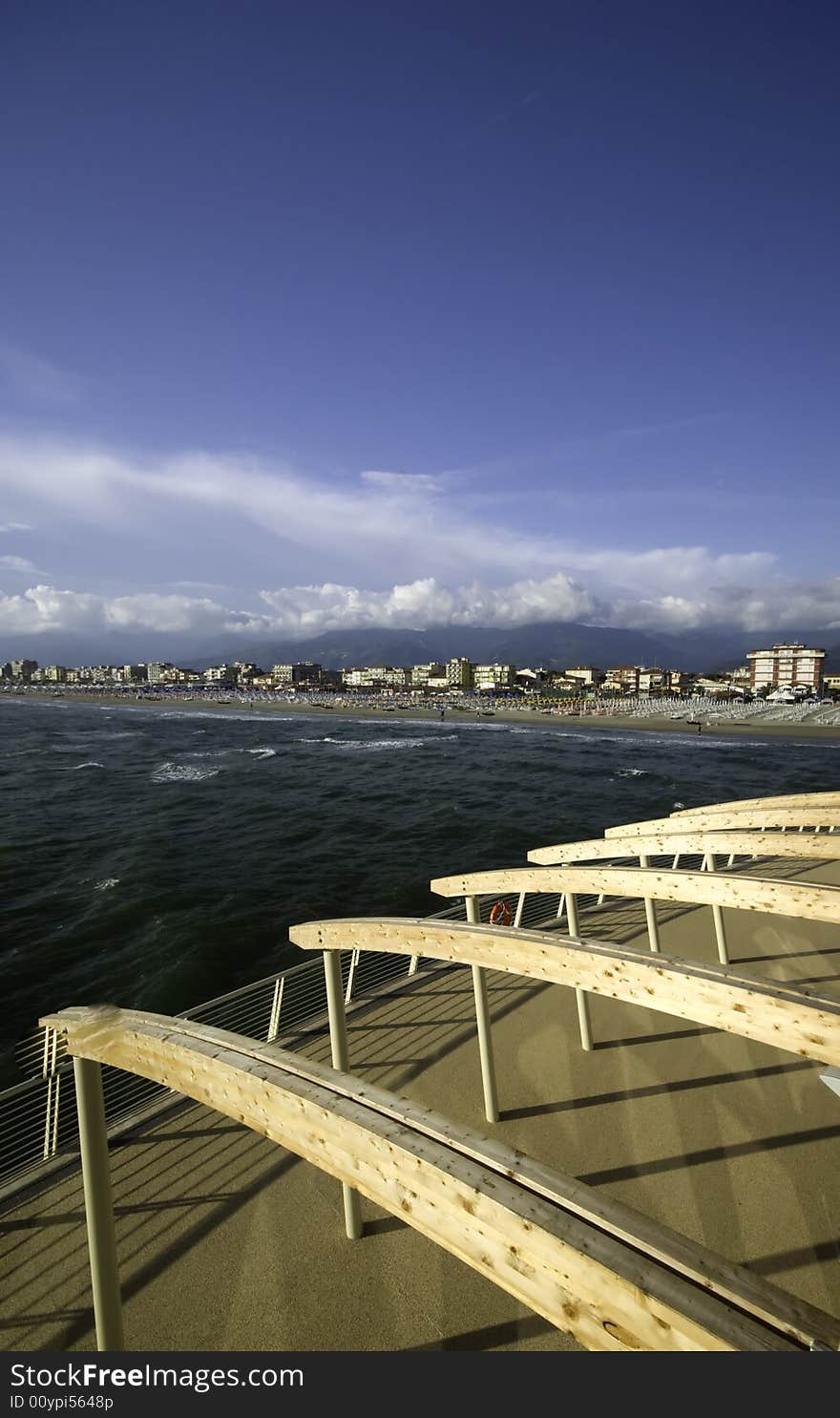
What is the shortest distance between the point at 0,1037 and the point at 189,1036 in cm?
1235

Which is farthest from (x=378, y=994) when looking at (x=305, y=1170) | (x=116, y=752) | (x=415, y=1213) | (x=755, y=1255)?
(x=116, y=752)

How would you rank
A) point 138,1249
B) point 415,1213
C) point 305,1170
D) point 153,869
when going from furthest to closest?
point 153,869
point 305,1170
point 138,1249
point 415,1213

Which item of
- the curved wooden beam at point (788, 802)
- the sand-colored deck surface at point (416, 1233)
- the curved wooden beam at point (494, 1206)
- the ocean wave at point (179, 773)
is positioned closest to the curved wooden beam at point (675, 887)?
the sand-colored deck surface at point (416, 1233)

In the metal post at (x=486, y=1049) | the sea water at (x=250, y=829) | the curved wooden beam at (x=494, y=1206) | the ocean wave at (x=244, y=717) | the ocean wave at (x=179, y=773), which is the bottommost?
the sea water at (x=250, y=829)

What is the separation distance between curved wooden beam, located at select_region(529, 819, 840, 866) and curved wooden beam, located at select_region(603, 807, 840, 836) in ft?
1.92

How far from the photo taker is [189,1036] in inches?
135

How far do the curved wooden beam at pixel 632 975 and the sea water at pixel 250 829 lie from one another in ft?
34.2

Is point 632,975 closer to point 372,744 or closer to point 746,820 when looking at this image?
point 746,820

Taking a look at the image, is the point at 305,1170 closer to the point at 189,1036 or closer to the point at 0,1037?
the point at 189,1036

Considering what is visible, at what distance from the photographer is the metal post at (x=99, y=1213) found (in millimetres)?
3189

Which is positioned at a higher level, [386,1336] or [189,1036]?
[189,1036]

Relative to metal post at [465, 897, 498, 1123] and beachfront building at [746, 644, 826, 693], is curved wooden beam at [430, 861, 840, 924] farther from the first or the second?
beachfront building at [746, 644, 826, 693]

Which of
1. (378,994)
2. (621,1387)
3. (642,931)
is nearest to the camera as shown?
(621,1387)

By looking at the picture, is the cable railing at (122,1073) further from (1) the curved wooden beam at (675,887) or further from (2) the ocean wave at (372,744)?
(2) the ocean wave at (372,744)
